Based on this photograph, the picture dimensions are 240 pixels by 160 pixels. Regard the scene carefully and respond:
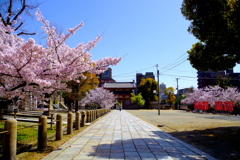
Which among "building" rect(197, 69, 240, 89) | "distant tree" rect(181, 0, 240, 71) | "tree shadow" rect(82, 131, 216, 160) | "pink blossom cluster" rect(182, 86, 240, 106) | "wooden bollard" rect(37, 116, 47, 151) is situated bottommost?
"tree shadow" rect(82, 131, 216, 160)

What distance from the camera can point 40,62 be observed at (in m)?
5.44

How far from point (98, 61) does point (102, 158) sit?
11.6ft

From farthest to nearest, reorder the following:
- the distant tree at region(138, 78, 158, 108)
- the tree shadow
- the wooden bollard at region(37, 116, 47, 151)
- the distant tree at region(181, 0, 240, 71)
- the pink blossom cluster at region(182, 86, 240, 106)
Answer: the distant tree at region(138, 78, 158, 108)
the pink blossom cluster at region(182, 86, 240, 106)
the distant tree at region(181, 0, 240, 71)
the wooden bollard at region(37, 116, 47, 151)
the tree shadow

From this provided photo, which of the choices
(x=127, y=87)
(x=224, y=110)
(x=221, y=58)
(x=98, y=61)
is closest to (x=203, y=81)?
(x=127, y=87)

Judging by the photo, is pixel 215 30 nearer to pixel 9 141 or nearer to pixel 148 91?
pixel 9 141

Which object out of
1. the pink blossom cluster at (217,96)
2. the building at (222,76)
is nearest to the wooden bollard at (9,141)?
the pink blossom cluster at (217,96)

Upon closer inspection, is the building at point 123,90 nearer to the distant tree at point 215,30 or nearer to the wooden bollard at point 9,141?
the distant tree at point 215,30

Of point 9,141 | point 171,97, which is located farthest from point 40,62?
point 171,97

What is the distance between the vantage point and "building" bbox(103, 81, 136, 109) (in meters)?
55.8

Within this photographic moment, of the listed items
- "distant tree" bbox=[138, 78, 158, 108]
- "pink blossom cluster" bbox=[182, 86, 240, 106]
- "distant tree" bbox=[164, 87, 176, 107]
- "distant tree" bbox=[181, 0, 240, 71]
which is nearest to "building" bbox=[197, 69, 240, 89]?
"distant tree" bbox=[164, 87, 176, 107]

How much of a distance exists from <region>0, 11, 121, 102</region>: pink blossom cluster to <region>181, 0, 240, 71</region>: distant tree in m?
4.14

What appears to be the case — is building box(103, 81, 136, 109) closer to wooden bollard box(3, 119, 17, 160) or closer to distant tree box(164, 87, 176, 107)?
distant tree box(164, 87, 176, 107)

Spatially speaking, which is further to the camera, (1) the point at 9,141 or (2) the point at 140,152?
(2) the point at 140,152

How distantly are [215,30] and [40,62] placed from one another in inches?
266
